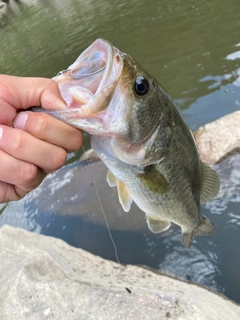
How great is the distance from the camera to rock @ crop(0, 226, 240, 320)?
2.63m

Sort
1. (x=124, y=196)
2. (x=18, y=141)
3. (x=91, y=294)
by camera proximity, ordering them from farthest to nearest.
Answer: (x=91, y=294), (x=124, y=196), (x=18, y=141)

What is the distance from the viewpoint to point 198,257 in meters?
4.15

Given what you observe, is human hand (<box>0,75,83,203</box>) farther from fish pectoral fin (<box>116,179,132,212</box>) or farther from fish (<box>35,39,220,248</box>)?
fish pectoral fin (<box>116,179,132,212</box>)

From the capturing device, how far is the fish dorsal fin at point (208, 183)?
7.79ft

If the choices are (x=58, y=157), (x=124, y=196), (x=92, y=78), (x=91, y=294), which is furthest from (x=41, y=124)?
(x=91, y=294)

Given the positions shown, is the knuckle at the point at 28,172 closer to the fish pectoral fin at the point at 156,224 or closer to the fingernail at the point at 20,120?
the fingernail at the point at 20,120

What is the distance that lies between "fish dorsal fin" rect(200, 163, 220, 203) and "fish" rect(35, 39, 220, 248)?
0.24 feet

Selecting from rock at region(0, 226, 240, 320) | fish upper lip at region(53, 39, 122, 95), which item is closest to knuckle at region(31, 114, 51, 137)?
fish upper lip at region(53, 39, 122, 95)

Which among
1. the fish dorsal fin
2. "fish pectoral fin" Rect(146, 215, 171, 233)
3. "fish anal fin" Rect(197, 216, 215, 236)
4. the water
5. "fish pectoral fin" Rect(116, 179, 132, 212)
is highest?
"fish pectoral fin" Rect(116, 179, 132, 212)

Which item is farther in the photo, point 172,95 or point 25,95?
point 172,95

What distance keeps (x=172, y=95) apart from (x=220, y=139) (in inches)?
124

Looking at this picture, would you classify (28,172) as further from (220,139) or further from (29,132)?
(220,139)

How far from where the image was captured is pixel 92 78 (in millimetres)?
1673

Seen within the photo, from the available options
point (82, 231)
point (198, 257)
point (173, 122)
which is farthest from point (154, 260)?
point (173, 122)
